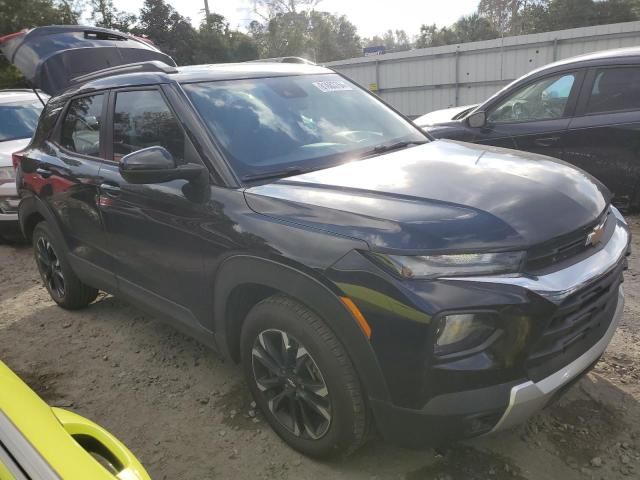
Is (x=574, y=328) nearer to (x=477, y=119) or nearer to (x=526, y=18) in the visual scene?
(x=477, y=119)

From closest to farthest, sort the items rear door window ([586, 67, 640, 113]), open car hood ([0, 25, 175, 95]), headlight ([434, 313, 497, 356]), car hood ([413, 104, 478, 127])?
headlight ([434, 313, 497, 356]) → open car hood ([0, 25, 175, 95]) → rear door window ([586, 67, 640, 113]) → car hood ([413, 104, 478, 127])

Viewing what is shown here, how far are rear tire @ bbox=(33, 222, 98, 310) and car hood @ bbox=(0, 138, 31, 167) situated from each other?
2.29 meters

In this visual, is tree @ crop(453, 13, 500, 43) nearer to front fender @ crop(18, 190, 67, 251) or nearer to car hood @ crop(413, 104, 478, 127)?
car hood @ crop(413, 104, 478, 127)

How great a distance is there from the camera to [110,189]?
313cm

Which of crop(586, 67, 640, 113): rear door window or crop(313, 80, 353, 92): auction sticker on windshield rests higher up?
crop(313, 80, 353, 92): auction sticker on windshield

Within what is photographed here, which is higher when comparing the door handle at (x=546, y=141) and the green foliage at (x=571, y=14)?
the green foliage at (x=571, y=14)

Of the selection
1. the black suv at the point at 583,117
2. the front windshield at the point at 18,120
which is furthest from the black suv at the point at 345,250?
the front windshield at the point at 18,120

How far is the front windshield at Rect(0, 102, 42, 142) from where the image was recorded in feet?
22.9

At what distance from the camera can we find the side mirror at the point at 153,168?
2.38 meters

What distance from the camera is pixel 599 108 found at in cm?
504

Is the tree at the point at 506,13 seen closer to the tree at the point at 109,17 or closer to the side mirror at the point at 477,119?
the tree at the point at 109,17

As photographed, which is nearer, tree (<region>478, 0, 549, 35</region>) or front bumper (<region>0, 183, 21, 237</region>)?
front bumper (<region>0, 183, 21, 237</region>)

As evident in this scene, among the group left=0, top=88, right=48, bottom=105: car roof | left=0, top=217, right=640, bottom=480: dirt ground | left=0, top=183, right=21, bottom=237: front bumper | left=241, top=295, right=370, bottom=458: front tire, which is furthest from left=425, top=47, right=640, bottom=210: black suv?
left=0, top=88, right=48, bottom=105: car roof

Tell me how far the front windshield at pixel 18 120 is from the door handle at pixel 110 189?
457cm
